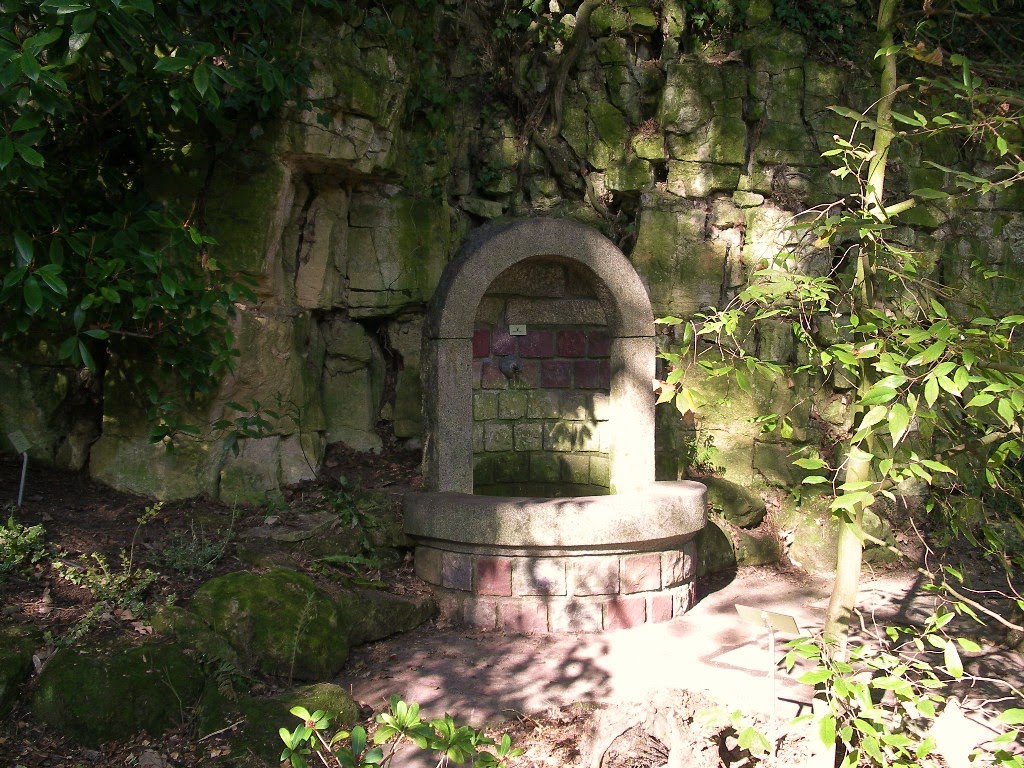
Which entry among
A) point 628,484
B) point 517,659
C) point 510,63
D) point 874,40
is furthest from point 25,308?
point 874,40

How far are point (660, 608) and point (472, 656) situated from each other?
3.92 ft

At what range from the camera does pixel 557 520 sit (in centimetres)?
459

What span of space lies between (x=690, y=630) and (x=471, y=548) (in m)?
1.33

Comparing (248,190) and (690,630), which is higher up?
(248,190)

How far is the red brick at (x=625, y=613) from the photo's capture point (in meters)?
4.77

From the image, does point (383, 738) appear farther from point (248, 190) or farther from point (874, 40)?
point (874, 40)

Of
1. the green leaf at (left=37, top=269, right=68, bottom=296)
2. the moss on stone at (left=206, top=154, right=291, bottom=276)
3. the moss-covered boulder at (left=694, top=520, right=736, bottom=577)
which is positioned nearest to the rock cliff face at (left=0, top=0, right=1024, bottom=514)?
the moss on stone at (left=206, top=154, right=291, bottom=276)

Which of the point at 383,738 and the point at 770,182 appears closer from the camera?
the point at 383,738

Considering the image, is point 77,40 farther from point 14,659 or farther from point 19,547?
point 14,659

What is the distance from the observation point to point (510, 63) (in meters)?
7.16

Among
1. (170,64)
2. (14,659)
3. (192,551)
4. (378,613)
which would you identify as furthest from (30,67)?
(378,613)

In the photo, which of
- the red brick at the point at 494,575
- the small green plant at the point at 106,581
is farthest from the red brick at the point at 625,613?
the small green plant at the point at 106,581

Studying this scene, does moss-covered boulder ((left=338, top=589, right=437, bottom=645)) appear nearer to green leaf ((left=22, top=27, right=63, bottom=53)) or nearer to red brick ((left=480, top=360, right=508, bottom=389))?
red brick ((left=480, top=360, right=508, bottom=389))

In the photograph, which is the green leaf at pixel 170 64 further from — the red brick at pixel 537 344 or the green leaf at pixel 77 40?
the red brick at pixel 537 344
